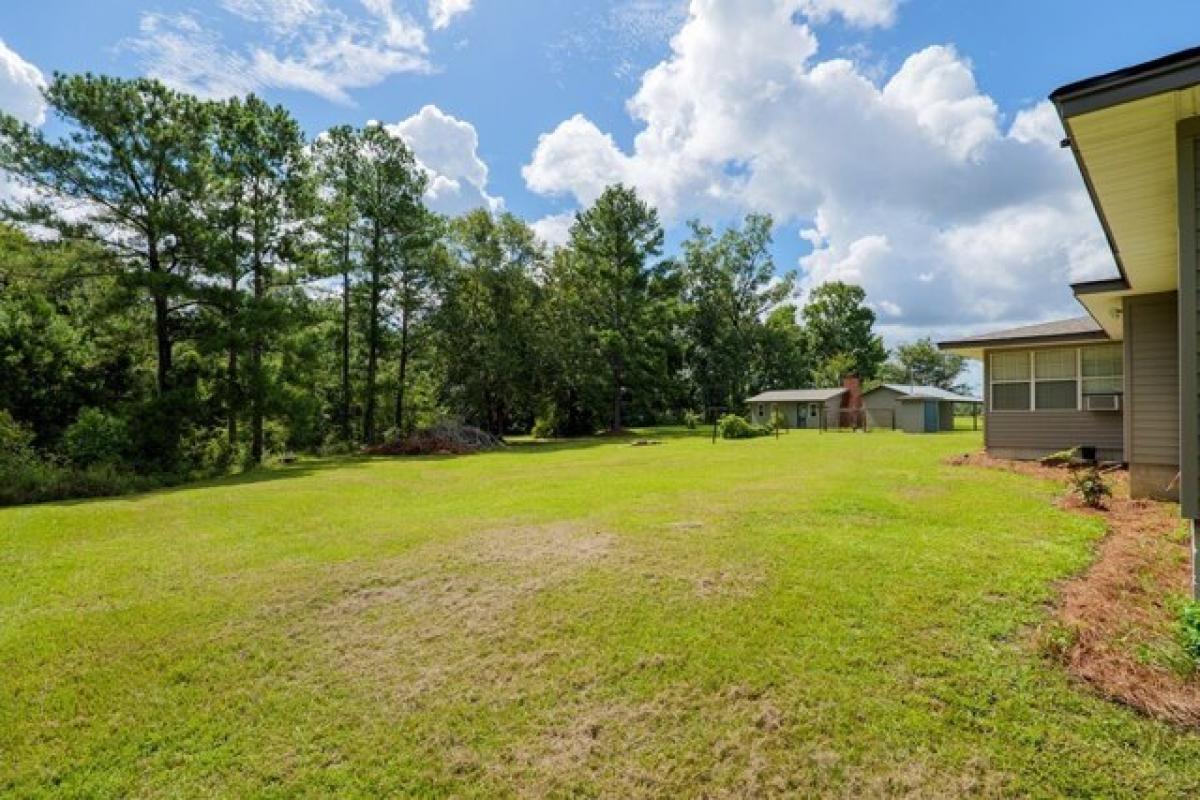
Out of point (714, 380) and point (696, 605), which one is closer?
point (696, 605)

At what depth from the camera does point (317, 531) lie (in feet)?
25.0

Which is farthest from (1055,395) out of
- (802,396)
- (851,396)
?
(851,396)

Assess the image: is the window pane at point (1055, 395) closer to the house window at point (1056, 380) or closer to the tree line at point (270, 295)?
the house window at point (1056, 380)

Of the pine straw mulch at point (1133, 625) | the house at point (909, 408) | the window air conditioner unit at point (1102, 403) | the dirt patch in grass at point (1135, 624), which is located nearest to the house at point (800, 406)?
the house at point (909, 408)

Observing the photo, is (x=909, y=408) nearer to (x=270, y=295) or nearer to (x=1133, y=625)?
(x=1133, y=625)

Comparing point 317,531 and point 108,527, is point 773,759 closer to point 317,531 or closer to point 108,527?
point 317,531

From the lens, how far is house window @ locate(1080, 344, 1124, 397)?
38.7ft

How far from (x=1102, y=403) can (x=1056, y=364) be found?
1.21 m

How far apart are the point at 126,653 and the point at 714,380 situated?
148 ft

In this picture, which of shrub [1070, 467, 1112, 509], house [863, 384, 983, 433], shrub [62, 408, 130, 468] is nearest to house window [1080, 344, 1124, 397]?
shrub [1070, 467, 1112, 509]

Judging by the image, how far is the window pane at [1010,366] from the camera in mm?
12844

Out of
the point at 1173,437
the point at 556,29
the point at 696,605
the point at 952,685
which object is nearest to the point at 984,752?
the point at 952,685

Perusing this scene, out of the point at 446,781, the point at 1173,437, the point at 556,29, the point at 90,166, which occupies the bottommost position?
the point at 446,781

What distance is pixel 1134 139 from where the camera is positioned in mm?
4117
